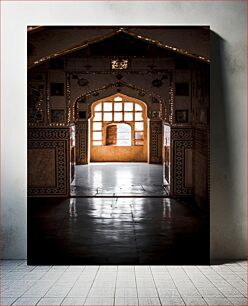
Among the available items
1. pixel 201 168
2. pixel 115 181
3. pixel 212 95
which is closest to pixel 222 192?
pixel 201 168

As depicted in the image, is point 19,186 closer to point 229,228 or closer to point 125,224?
point 125,224

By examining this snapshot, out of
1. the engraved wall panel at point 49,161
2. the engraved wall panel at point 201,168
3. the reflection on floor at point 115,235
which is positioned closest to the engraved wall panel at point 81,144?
the engraved wall panel at point 49,161

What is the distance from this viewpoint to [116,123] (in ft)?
26.3

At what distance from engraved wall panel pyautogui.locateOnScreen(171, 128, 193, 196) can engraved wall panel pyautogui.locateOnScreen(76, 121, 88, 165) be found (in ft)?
3.12

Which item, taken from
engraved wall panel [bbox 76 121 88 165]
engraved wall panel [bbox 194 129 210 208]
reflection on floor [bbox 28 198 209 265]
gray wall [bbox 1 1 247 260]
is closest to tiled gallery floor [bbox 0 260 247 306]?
reflection on floor [bbox 28 198 209 265]

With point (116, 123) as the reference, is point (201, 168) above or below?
below

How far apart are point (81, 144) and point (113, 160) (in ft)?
1.81

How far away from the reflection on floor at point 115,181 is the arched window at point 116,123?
1.21ft

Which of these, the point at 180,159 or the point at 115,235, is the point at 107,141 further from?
the point at 115,235

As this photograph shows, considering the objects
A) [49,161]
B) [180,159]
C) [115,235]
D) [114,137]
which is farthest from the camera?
[114,137]

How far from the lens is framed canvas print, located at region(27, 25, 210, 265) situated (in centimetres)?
569

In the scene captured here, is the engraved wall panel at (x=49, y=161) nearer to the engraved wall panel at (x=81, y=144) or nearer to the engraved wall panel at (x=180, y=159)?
the engraved wall panel at (x=81, y=144)

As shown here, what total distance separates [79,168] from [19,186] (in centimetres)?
85

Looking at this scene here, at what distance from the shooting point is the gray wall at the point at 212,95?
555cm
